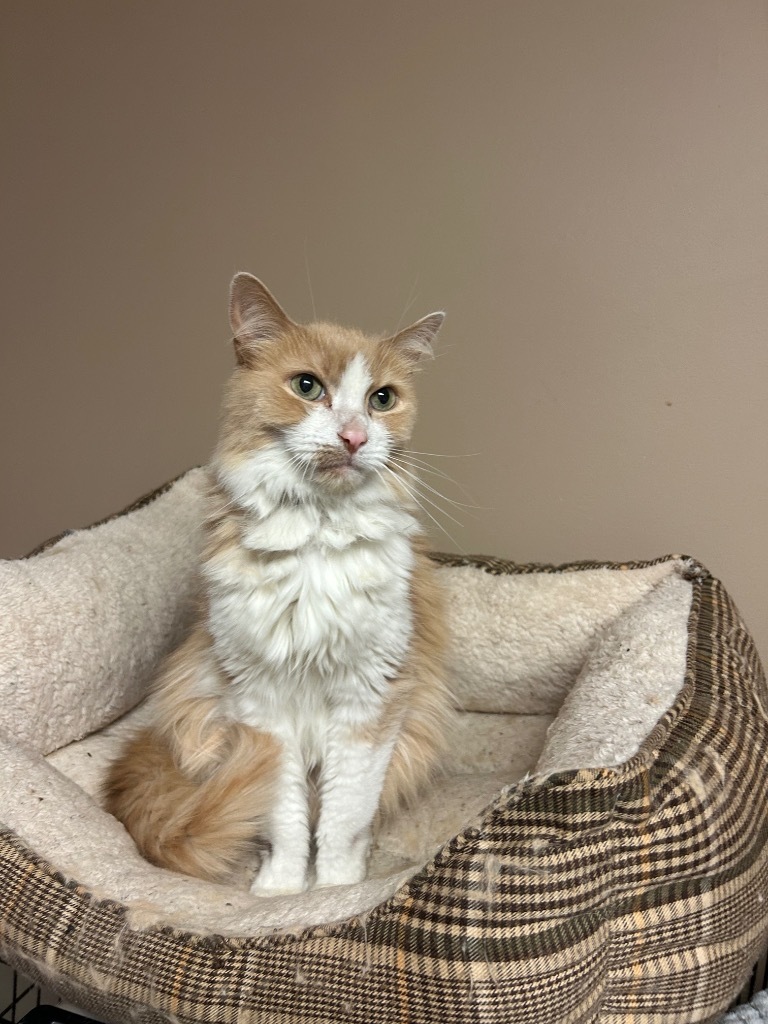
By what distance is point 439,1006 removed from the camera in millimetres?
730

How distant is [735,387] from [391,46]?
3.46 feet

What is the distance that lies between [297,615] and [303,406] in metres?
0.30

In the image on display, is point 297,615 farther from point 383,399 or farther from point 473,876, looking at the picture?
point 473,876

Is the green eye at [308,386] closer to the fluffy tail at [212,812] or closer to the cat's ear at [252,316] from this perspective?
the cat's ear at [252,316]

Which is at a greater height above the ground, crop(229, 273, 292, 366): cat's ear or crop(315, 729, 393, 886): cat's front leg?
crop(229, 273, 292, 366): cat's ear

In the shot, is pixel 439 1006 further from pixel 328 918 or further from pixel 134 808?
pixel 134 808

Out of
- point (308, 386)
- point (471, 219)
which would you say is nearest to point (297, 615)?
point (308, 386)

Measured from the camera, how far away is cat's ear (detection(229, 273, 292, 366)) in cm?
109

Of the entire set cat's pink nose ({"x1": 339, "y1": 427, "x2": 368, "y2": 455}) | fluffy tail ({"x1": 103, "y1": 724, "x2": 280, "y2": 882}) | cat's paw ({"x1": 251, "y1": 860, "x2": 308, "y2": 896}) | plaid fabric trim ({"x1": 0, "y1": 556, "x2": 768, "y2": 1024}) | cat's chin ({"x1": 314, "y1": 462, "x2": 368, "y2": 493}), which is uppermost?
cat's pink nose ({"x1": 339, "y1": 427, "x2": 368, "y2": 455})

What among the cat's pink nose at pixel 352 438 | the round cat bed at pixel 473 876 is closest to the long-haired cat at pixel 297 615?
the cat's pink nose at pixel 352 438

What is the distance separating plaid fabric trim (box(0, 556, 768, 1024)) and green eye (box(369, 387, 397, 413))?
0.59m

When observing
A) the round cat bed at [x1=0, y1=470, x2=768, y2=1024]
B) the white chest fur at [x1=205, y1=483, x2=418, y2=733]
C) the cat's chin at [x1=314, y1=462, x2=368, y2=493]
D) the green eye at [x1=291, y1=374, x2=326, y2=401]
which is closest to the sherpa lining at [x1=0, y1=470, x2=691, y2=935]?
the round cat bed at [x1=0, y1=470, x2=768, y2=1024]

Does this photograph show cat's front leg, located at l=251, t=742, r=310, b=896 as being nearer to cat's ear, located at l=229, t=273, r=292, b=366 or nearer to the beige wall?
cat's ear, located at l=229, t=273, r=292, b=366

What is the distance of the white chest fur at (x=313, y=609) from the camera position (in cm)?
111
